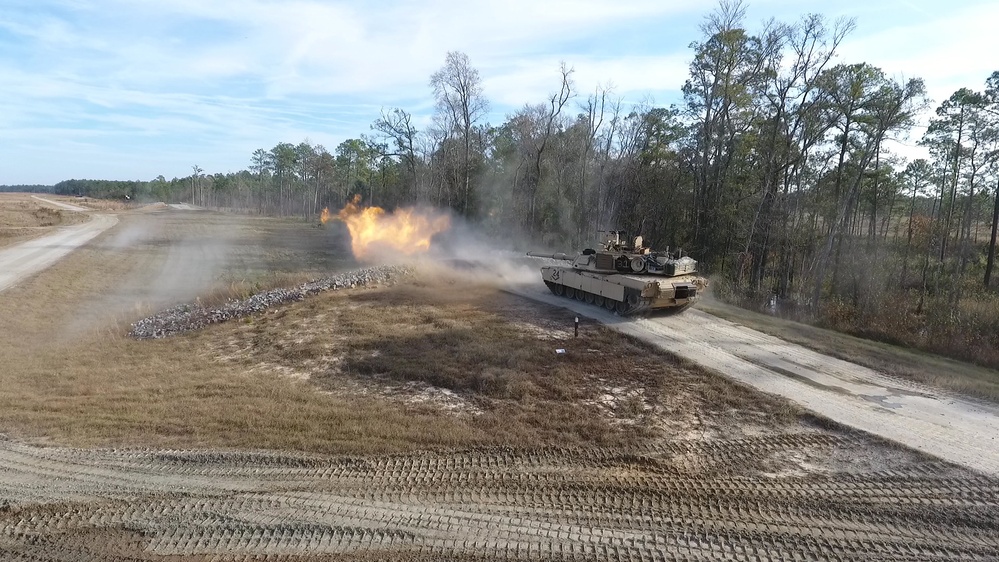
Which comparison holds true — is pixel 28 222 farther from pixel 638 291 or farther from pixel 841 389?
pixel 841 389

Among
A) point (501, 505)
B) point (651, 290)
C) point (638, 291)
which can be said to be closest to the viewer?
point (501, 505)

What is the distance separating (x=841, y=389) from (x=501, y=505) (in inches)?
325

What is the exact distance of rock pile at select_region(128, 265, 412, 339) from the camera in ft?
57.3

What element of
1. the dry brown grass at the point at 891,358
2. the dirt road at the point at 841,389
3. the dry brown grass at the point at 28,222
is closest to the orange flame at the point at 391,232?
the dirt road at the point at 841,389

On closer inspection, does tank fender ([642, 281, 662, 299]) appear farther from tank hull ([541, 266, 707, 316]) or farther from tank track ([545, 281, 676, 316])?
tank track ([545, 281, 676, 316])

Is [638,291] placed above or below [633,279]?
below

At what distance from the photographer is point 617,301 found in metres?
17.7

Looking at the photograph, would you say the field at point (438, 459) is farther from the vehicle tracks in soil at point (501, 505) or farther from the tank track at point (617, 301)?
the tank track at point (617, 301)

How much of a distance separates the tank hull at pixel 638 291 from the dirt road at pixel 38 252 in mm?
24327

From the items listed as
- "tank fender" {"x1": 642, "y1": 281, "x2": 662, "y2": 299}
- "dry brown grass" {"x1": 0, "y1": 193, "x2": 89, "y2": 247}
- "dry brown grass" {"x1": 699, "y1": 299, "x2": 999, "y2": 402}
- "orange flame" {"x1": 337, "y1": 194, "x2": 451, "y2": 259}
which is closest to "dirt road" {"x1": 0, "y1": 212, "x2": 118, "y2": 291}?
"dry brown grass" {"x1": 0, "y1": 193, "x2": 89, "y2": 247}

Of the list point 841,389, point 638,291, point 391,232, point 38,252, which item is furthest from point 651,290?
point 38,252

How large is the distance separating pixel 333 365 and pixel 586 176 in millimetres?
28681

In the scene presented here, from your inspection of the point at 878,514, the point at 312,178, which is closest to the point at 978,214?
the point at 878,514

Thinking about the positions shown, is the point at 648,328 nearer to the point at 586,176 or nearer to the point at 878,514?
the point at 878,514
